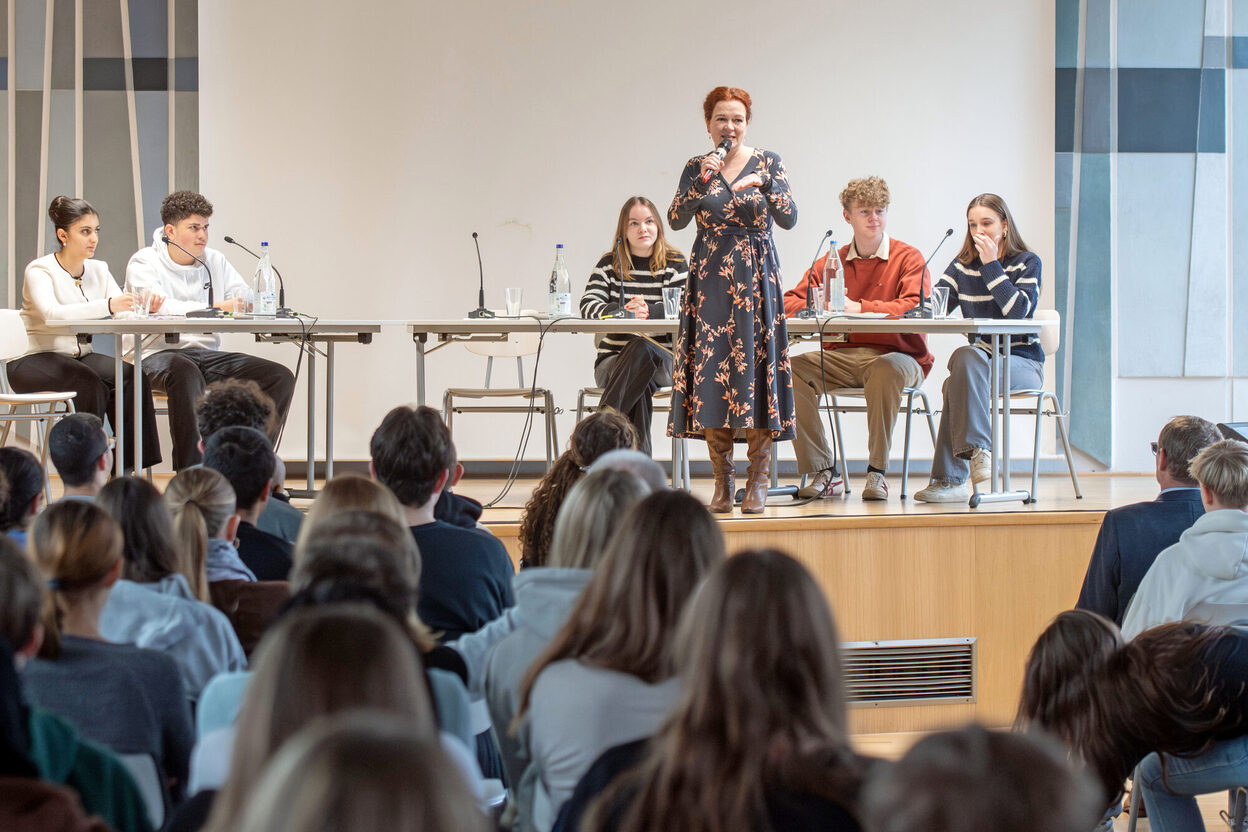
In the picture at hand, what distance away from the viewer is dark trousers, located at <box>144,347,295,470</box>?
161 inches

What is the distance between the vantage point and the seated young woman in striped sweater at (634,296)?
4.20 meters

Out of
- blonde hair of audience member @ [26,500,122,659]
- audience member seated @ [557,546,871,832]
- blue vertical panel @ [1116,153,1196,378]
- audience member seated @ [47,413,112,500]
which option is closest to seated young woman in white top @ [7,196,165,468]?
audience member seated @ [47,413,112,500]

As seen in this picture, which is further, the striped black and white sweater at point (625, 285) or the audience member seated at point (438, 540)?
the striped black and white sweater at point (625, 285)

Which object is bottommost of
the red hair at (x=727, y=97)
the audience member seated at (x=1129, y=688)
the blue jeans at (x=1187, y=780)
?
the blue jeans at (x=1187, y=780)

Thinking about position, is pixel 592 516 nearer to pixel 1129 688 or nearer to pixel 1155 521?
pixel 1129 688

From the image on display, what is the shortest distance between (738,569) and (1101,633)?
3.71ft

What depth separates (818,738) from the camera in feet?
3.33

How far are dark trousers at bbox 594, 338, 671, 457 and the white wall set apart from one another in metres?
1.37

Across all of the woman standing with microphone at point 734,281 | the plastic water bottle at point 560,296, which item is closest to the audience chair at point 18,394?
the plastic water bottle at point 560,296

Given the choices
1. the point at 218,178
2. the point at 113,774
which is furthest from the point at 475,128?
the point at 113,774

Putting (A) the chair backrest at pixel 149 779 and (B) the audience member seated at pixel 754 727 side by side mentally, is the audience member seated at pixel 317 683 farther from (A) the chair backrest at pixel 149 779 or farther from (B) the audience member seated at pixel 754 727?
(A) the chair backrest at pixel 149 779

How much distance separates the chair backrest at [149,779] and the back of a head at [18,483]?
0.96m

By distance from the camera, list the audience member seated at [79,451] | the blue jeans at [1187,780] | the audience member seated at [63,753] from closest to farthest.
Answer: the audience member seated at [63,753], the blue jeans at [1187,780], the audience member seated at [79,451]

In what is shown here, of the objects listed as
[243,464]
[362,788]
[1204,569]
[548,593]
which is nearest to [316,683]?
[362,788]
